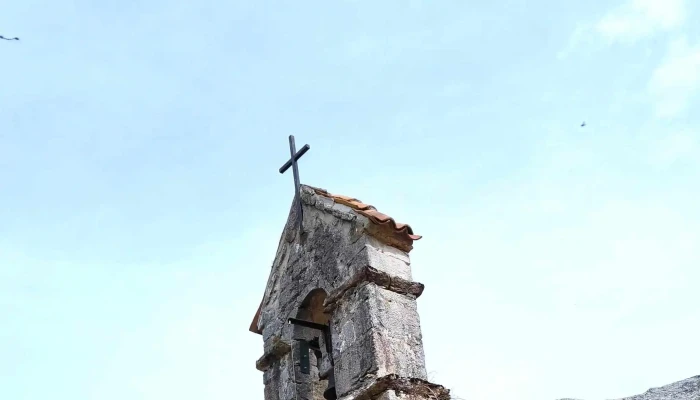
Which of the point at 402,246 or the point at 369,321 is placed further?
the point at 402,246

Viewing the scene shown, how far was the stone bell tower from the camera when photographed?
448 centimetres

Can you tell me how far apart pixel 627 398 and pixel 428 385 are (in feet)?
7.02

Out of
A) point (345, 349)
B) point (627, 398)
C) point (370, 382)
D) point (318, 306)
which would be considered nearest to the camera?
point (370, 382)

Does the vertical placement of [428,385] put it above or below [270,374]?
below

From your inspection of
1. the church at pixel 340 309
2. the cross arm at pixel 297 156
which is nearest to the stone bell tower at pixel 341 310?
the church at pixel 340 309

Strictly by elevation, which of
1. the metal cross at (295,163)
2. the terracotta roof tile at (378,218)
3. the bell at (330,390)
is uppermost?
the metal cross at (295,163)

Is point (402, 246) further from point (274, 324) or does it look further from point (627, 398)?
point (627, 398)

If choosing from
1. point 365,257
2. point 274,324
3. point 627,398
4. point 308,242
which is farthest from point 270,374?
→ point 627,398

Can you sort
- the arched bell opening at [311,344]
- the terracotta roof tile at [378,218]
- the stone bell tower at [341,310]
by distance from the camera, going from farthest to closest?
the arched bell opening at [311,344], the terracotta roof tile at [378,218], the stone bell tower at [341,310]

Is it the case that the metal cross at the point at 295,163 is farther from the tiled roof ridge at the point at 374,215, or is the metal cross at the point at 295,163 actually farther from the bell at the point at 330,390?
the bell at the point at 330,390

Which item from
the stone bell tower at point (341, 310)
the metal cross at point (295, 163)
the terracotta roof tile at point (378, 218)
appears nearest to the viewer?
the stone bell tower at point (341, 310)

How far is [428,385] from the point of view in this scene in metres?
4.44

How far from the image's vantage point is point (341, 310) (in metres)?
4.84

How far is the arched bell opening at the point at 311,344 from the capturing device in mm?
5211
